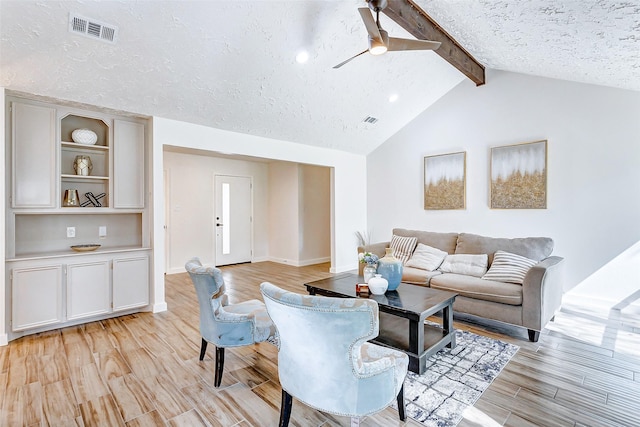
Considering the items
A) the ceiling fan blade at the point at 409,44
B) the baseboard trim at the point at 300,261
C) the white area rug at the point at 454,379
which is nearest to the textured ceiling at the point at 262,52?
the ceiling fan blade at the point at 409,44

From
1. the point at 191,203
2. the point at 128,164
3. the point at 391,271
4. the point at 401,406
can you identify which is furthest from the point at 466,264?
the point at 191,203

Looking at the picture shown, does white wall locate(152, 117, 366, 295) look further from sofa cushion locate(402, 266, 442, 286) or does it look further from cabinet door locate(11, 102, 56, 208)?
sofa cushion locate(402, 266, 442, 286)

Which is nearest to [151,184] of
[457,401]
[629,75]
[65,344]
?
[65,344]

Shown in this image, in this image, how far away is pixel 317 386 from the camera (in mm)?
1560

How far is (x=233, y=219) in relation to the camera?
23.9 ft

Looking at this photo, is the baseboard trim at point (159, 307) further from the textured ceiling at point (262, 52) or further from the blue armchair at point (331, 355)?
the blue armchair at point (331, 355)

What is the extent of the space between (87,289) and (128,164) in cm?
154

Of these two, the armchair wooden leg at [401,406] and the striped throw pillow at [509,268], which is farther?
the striped throw pillow at [509,268]

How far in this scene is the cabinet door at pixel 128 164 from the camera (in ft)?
12.7

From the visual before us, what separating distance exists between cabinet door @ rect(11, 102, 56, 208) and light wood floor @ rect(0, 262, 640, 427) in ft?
4.73

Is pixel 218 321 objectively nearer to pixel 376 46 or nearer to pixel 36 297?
pixel 36 297

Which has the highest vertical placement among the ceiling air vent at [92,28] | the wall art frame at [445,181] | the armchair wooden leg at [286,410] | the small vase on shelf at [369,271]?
the ceiling air vent at [92,28]

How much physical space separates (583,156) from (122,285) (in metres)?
6.10

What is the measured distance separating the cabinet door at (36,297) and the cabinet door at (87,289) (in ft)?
0.33
